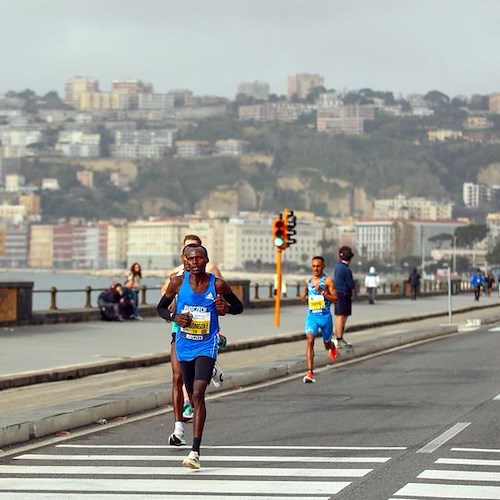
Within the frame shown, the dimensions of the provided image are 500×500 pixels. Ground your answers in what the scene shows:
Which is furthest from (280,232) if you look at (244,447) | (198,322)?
(198,322)

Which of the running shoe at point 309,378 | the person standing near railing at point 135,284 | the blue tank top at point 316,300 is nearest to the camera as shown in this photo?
the running shoe at point 309,378

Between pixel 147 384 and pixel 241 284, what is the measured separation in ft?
82.4

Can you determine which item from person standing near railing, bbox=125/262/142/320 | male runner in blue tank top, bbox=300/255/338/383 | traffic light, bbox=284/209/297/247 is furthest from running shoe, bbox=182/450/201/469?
traffic light, bbox=284/209/297/247

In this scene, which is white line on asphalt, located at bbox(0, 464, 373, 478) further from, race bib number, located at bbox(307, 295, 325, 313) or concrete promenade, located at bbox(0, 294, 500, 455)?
race bib number, located at bbox(307, 295, 325, 313)

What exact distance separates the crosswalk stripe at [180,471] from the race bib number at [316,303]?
9.81m

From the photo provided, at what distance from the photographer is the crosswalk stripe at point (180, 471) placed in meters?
12.5

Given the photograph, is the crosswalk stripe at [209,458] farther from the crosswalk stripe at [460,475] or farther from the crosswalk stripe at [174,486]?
the crosswalk stripe at [174,486]

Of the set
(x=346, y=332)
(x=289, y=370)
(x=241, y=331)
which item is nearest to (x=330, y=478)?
(x=289, y=370)

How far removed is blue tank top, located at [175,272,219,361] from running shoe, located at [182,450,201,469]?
3.07ft

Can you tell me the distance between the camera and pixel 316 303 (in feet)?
74.5

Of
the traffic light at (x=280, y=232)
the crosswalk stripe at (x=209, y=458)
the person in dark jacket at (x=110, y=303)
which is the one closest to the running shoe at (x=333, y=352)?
the crosswalk stripe at (x=209, y=458)

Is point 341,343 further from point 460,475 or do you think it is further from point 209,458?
point 460,475

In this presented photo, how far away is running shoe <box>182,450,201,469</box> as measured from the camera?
12695mm

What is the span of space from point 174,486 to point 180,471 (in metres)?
0.80
